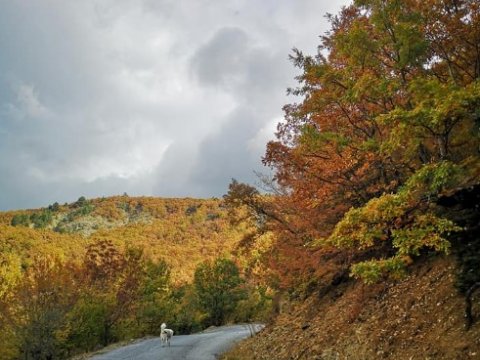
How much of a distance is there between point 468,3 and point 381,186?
492cm

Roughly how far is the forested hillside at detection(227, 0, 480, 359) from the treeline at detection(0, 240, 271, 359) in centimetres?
1938

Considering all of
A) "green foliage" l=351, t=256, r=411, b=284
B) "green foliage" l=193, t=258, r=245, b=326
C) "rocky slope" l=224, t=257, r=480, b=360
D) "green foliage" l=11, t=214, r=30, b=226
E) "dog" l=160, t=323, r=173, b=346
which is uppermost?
"green foliage" l=11, t=214, r=30, b=226

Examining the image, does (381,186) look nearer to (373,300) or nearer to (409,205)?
(373,300)

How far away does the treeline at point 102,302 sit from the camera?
29.9 meters

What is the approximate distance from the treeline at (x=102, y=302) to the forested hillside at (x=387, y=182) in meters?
19.4

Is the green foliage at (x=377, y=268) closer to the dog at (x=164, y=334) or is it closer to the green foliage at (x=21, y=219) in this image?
the dog at (x=164, y=334)

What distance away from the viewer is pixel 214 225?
121125 mm

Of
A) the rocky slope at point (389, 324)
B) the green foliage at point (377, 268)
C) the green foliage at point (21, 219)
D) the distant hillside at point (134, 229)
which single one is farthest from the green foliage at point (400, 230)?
the green foliage at point (21, 219)

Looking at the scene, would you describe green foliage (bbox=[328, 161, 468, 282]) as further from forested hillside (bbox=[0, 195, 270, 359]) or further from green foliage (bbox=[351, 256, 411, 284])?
forested hillside (bbox=[0, 195, 270, 359])

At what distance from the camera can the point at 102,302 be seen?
38531 millimetres

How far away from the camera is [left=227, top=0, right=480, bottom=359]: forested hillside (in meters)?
8.26

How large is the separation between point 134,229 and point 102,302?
76.9 m

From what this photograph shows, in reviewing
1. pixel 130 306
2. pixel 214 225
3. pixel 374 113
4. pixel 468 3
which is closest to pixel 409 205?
pixel 374 113

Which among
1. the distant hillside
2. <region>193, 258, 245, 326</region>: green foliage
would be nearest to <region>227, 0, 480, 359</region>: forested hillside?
the distant hillside
